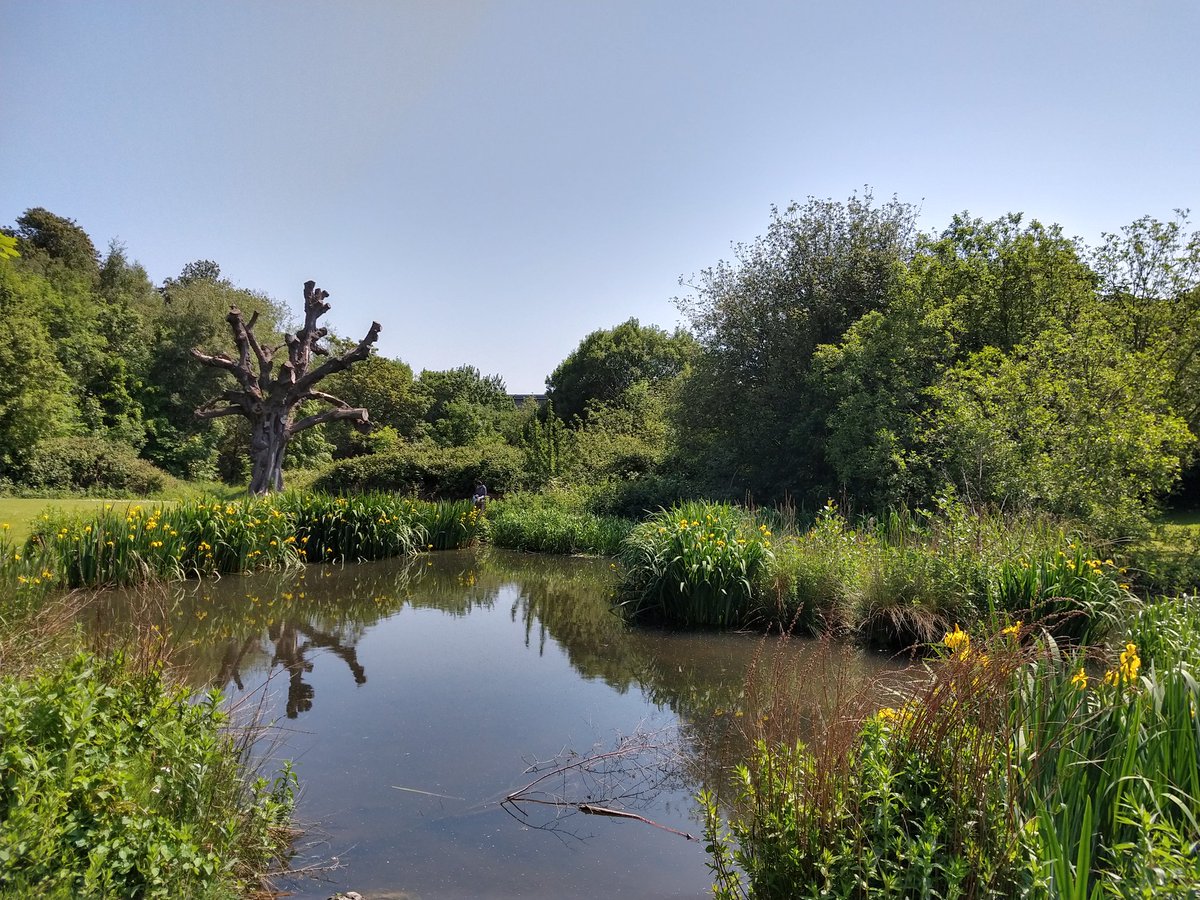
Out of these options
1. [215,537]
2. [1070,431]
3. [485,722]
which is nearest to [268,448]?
[215,537]

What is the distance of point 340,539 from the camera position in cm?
1426

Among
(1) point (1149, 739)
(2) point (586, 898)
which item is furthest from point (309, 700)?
(1) point (1149, 739)

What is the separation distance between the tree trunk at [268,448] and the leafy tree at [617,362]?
18.0 meters

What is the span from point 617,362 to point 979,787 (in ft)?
108

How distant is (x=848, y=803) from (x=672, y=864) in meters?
1.49

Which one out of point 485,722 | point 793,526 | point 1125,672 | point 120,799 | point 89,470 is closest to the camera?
point 120,799

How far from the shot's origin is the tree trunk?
55.5 feet

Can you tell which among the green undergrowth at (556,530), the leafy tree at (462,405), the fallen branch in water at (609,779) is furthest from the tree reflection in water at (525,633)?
the leafy tree at (462,405)

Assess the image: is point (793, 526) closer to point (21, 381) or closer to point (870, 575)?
point (870, 575)

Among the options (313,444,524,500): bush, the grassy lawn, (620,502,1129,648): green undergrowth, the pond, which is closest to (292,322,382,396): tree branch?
the grassy lawn

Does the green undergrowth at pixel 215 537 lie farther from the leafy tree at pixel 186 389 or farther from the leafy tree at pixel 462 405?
the leafy tree at pixel 186 389

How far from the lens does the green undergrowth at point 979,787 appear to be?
2.47 metres

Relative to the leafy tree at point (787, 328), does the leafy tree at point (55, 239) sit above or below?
above

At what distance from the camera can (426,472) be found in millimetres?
23391
